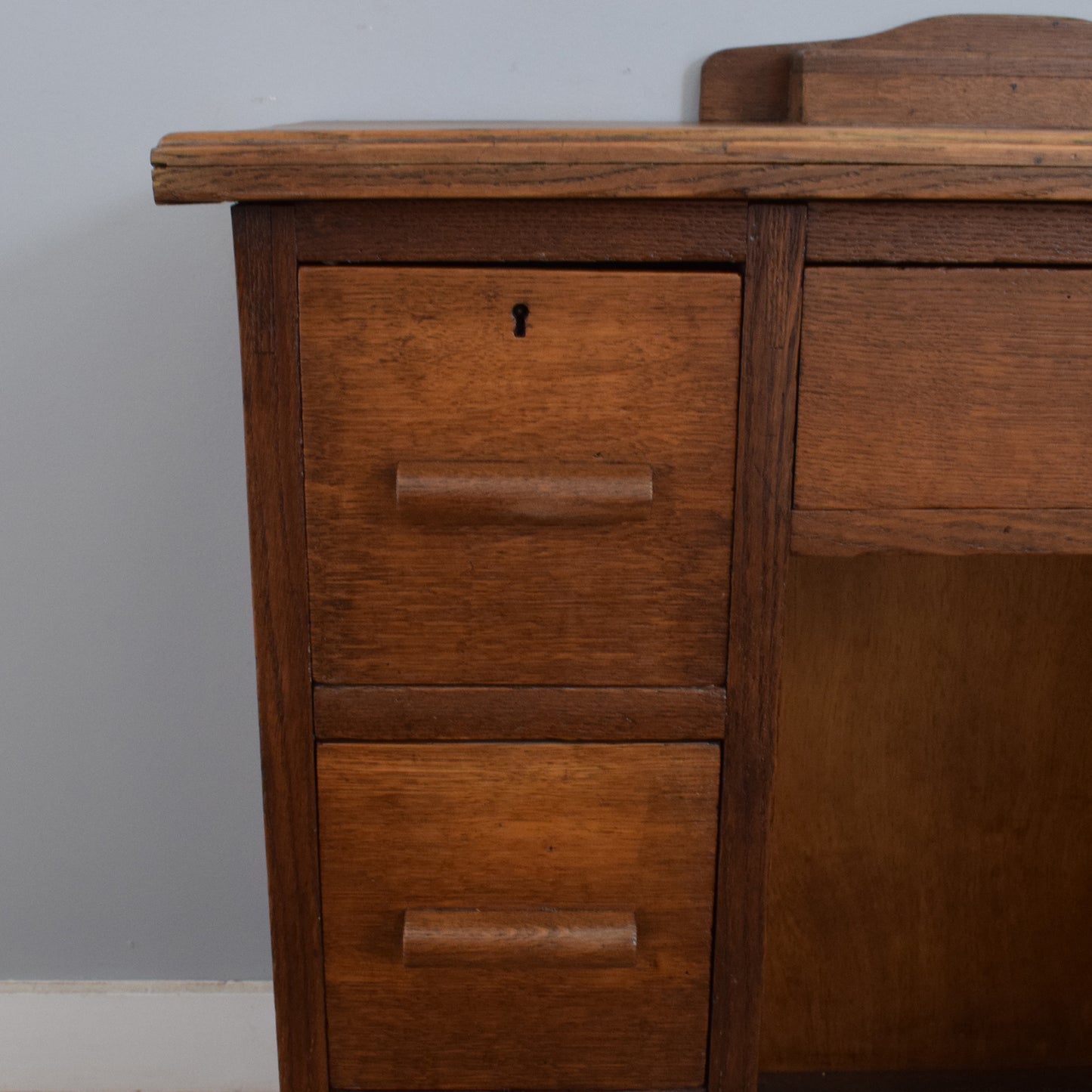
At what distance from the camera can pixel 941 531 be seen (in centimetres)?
68

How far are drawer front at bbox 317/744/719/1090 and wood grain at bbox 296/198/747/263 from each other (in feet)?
1.00

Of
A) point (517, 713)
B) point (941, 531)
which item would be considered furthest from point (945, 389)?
point (517, 713)

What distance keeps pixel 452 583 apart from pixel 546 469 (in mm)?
91

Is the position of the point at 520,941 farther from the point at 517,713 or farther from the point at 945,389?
the point at 945,389

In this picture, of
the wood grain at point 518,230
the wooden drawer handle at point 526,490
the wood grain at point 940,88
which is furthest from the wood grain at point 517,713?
the wood grain at point 940,88

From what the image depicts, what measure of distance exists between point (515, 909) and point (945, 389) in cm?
42

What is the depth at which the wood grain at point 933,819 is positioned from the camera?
1135 mm

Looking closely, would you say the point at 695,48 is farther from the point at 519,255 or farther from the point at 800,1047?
the point at 800,1047

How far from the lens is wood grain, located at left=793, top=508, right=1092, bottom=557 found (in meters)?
0.68

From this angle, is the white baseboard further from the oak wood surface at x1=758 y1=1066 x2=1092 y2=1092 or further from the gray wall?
the oak wood surface at x1=758 y1=1066 x2=1092 y2=1092

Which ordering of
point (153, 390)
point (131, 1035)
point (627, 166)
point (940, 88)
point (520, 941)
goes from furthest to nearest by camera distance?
point (131, 1035) → point (153, 390) → point (940, 88) → point (520, 941) → point (627, 166)

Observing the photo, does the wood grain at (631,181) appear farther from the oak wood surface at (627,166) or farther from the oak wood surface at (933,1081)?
the oak wood surface at (933,1081)

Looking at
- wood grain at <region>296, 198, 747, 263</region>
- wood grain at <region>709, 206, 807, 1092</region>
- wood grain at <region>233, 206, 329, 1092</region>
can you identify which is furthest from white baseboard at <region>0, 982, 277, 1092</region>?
wood grain at <region>296, 198, 747, 263</region>

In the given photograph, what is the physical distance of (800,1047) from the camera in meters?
1.24
